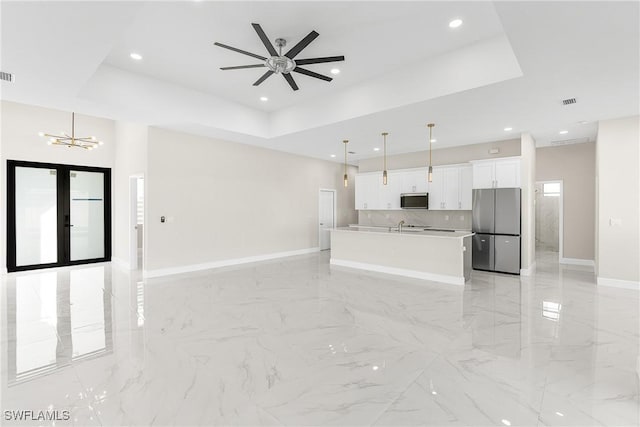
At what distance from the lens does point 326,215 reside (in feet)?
32.2

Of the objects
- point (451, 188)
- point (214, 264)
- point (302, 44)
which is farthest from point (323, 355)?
point (451, 188)

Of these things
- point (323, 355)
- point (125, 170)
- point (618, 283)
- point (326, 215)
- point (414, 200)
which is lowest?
point (323, 355)

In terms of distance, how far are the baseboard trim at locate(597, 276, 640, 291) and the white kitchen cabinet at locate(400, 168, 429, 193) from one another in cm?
373

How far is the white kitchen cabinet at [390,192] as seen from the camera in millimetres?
8266

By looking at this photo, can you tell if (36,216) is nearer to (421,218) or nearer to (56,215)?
(56,215)

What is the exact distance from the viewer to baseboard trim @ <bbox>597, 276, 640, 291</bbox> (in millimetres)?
5031

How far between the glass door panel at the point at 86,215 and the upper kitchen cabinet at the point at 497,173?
29.6 feet

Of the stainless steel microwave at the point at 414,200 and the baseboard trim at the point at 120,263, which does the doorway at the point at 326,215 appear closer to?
→ the stainless steel microwave at the point at 414,200

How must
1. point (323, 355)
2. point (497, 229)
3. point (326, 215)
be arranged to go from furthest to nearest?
point (326, 215) → point (497, 229) → point (323, 355)

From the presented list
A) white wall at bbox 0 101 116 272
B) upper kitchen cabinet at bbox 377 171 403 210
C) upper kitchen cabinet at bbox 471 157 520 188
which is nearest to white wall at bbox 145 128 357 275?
upper kitchen cabinet at bbox 377 171 403 210

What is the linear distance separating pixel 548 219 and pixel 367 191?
5.71 meters

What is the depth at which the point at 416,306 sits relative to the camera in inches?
165

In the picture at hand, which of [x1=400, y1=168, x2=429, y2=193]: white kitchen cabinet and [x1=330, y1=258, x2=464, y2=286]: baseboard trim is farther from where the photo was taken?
[x1=400, y1=168, x2=429, y2=193]: white kitchen cabinet

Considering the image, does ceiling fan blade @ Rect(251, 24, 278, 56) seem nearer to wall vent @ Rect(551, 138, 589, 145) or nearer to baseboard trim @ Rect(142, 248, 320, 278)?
baseboard trim @ Rect(142, 248, 320, 278)
